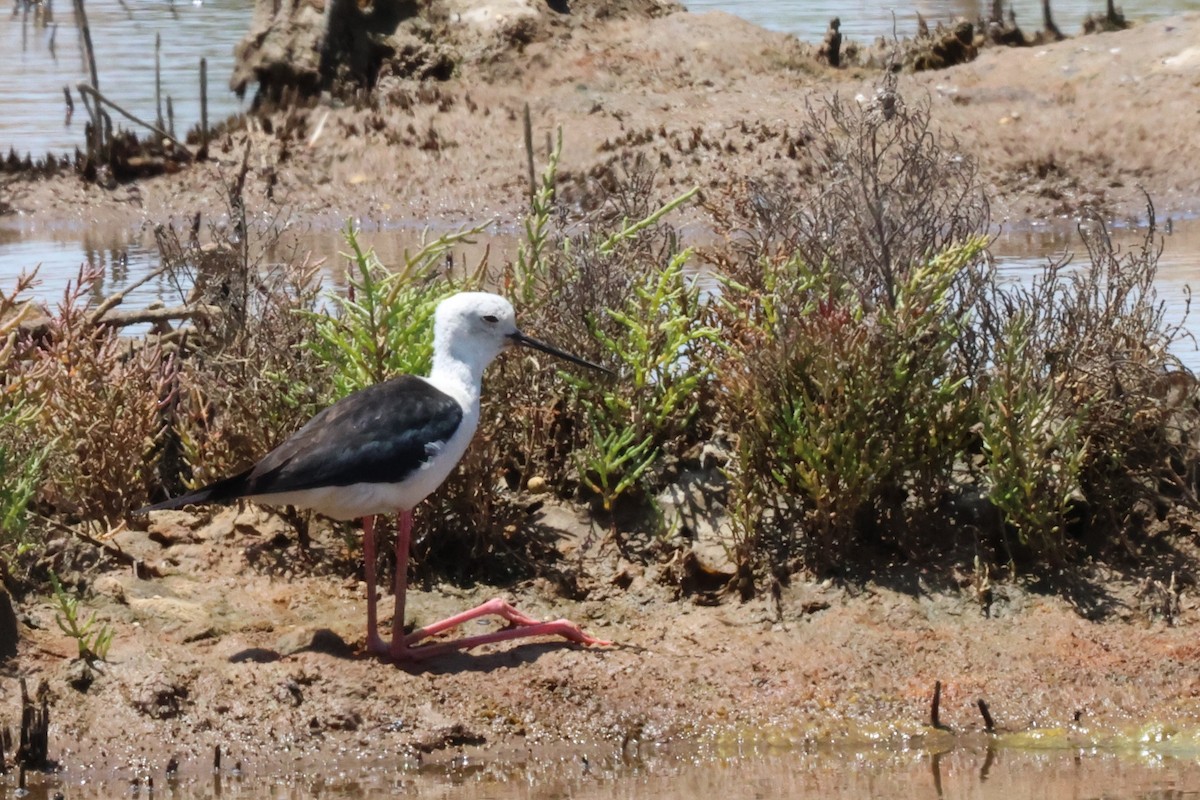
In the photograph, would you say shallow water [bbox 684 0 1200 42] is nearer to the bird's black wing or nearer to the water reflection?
the water reflection

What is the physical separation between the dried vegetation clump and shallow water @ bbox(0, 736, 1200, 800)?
0.94m

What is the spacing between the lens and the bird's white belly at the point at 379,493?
216 inches

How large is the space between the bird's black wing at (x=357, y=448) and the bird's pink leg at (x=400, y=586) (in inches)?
11.0

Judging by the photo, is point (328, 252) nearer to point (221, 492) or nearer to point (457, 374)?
point (457, 374)

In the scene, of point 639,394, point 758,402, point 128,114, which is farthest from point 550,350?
point 128,114

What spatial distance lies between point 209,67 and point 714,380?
14280mm

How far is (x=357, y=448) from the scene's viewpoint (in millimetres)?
5465

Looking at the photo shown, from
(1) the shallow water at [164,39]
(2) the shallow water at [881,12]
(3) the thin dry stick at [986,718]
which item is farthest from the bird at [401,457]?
(2) the shallow water at [881,12]

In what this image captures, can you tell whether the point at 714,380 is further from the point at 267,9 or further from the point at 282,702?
the point at 267,9

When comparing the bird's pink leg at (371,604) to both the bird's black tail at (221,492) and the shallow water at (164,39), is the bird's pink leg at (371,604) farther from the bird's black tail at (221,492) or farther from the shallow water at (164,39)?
the shallow water at (164,39)

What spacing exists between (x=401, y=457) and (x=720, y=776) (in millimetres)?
1357

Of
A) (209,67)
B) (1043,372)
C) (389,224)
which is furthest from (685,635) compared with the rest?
(209,67)

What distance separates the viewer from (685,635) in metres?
5.86

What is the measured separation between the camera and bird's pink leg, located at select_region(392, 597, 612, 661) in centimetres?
566
